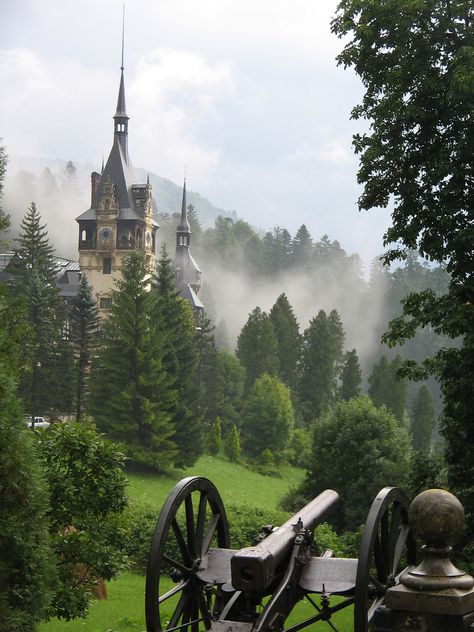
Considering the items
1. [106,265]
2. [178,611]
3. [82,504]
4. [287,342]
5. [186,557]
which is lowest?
[82,504]

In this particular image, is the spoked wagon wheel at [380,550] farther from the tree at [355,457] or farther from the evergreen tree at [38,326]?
the evergreen tree at [38,326]

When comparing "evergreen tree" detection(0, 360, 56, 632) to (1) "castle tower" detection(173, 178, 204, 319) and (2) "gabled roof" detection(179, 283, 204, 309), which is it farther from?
(1) "castle tower" detection(173, 178, 204, 319)

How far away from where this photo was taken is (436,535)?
6.03m

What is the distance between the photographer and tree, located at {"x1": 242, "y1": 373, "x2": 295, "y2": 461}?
76750mm

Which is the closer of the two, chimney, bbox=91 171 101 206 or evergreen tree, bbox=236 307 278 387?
evergreen tree, bbox=236 307 278 387

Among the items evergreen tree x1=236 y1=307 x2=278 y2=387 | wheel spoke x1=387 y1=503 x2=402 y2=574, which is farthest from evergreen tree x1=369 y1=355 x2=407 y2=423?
wheel spoke x1=387 y1=503 x2=402 y2=574

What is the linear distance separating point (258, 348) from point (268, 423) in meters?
15.1

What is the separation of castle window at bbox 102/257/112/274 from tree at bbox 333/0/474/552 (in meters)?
71.4

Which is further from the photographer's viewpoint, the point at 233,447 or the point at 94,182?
the point at 94,182

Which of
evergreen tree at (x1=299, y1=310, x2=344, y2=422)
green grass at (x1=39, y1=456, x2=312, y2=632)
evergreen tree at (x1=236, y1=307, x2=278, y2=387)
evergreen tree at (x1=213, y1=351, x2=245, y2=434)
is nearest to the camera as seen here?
green grass at (x1=39, y1=456, x2=312, y2=632)

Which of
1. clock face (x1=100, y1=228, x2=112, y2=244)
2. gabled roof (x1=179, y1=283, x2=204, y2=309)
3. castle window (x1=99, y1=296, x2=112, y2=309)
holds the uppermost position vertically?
clock face (x1=100, y1=228, x2=112, y2=244)

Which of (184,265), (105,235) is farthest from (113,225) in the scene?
(184,265)

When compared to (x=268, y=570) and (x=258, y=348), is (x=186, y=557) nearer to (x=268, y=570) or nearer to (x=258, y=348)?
(x=268, y=570)

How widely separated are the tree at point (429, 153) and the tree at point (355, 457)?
21.0m
